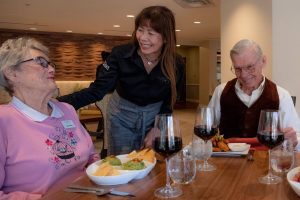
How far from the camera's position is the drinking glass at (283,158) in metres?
1.29

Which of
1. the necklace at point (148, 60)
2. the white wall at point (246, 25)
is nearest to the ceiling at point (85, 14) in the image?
the white wall at point (246, 25)

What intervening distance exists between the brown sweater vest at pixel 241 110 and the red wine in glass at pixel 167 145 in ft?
3.88

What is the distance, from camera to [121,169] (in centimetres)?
124

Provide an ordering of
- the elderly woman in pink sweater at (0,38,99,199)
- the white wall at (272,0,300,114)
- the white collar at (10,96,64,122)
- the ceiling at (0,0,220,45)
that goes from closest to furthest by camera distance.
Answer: the elderly woman in pink sweater at (0,38,99,199)
the white collar at (10,96,64,122)
the white wall at (272,0,300,114)
the ceiling at (0,0,220,45)

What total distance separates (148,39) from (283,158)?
3.20 feet

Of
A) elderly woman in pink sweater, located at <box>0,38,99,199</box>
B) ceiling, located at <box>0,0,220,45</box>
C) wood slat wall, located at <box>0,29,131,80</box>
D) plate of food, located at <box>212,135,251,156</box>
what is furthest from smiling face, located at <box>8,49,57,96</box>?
wood slat wall, located at <box>0,29,131,80</box>

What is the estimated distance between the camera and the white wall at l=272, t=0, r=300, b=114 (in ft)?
11.1

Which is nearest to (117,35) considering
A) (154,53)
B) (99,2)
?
(99,2)

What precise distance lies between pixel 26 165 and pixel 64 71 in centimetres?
896

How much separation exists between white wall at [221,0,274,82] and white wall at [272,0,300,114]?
0.19 ft

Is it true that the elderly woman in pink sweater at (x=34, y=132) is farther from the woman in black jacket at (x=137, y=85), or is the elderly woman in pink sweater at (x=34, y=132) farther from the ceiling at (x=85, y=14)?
the ceiling at (x=85, y=14)

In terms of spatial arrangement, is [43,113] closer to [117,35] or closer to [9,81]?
[9,81]

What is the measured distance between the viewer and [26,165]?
1.43m

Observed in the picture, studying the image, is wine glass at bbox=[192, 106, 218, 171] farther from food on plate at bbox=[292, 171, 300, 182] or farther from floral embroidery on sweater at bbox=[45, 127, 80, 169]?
floral embroidery on sweater at bbox=[45, 127, 80, 169]
